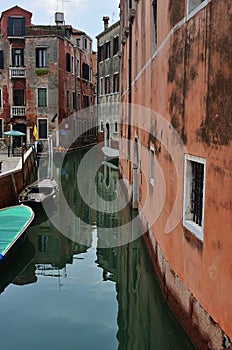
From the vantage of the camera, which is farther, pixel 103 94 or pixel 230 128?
pixel 103 94

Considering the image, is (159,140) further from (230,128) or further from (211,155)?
(230,128)

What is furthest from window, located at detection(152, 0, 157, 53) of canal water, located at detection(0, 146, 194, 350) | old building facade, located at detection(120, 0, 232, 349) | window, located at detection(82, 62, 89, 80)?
window, located at detection(82, 62, 89, 80)

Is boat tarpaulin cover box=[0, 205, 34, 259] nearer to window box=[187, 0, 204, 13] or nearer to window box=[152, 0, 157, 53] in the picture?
window box=[152, 0, 157, 53]

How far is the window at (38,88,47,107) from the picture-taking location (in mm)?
28281

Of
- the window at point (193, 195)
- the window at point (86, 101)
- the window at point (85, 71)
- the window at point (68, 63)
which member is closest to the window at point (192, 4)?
the window at point (193, 195)

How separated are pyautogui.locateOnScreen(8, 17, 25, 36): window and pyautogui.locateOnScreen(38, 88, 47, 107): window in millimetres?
4003

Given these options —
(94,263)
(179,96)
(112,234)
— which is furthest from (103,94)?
(179,96)

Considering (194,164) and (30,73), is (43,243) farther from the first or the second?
(30,73)

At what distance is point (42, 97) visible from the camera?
93.0ft

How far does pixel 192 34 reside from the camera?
5.29m

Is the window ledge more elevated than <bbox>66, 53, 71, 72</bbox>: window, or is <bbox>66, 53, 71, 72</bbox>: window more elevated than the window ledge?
<bbox>66, 53, 71, 72</bbox>: window

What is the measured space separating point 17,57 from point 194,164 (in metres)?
25.4

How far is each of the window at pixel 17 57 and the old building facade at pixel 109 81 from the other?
5340 mm

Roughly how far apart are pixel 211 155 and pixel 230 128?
0.58 meters
